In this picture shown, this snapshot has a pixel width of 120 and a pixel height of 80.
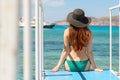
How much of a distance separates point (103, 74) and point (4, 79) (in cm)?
330

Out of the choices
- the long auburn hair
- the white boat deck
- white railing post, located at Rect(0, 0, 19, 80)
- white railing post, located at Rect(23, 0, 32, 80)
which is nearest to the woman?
the long auburn hair

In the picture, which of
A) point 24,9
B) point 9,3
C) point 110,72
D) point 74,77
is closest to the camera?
point 9,3

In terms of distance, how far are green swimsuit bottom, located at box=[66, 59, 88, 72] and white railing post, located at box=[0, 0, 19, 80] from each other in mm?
3601

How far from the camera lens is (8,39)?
25.3 inches

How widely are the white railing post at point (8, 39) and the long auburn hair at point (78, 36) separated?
3.57 metres

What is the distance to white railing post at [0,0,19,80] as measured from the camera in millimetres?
641

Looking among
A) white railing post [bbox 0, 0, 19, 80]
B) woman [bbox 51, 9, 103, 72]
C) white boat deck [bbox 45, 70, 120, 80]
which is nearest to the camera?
white railing post [bbox 0, 0, 19, 80]

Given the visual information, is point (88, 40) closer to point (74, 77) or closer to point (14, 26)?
point (74, 77)

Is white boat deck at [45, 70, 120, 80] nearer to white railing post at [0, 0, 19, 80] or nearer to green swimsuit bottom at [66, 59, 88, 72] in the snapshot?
green swimsuit bottom at [66, 59, 88, 72]

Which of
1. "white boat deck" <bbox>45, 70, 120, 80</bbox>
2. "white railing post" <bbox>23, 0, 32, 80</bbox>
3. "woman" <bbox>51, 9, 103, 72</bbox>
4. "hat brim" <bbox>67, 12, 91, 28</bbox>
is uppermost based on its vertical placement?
"white railing post" <bbox>23, 0, 32, 80</bbox>

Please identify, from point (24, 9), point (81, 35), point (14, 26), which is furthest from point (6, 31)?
point (81, 35)

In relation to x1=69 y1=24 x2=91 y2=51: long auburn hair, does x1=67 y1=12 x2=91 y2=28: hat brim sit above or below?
above

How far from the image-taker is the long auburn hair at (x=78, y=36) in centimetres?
423

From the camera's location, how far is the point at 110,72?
13.2 ft
